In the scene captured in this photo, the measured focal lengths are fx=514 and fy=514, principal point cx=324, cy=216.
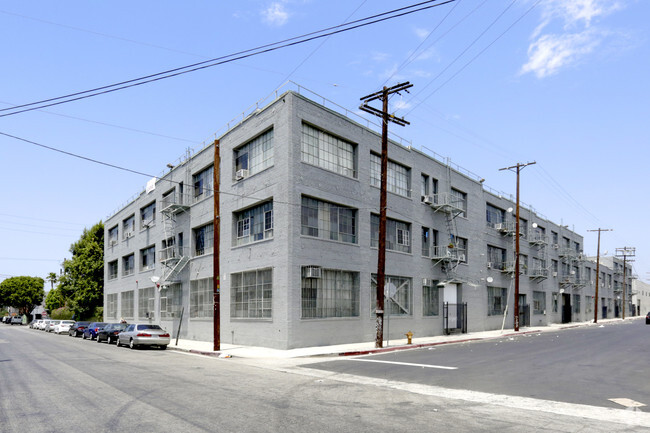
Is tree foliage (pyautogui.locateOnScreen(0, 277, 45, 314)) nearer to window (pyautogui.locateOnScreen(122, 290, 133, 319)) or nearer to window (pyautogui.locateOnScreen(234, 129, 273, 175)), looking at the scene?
window (pyautogui.locateOnScreen(122, 290, 133, 319))

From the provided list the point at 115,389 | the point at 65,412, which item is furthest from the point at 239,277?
the point at 65,412

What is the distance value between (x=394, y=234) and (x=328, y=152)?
24.6 ft

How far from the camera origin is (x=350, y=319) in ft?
90.0

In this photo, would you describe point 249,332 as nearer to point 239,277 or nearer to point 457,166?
point 239,277

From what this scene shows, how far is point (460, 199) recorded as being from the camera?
126 ft

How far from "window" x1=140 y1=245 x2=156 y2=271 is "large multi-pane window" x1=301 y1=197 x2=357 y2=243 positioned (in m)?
20.4

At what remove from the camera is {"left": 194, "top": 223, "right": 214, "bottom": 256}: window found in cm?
3272

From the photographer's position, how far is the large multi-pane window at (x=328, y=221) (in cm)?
2614

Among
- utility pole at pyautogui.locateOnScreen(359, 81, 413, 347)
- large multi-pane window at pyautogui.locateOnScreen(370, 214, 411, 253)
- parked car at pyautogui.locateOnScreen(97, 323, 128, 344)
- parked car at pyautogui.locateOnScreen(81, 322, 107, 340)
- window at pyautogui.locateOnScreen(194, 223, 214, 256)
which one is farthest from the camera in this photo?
parked car at pyautogui.locateOnScreen(81, 322, 107, 340)

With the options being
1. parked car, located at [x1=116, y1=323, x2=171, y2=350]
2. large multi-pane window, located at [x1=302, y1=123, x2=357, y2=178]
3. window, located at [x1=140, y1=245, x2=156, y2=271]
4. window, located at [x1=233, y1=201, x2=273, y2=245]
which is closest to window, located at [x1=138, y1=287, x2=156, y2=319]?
window, located at [x1=140, y1=245, x2=156, y2=271]

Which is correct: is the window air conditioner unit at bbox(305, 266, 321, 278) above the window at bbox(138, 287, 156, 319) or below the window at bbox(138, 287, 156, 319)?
above

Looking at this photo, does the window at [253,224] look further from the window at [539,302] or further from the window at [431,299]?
the window at [539,302]

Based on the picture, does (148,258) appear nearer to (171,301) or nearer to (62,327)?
(171,301)

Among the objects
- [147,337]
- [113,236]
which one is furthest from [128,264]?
[147,337]
